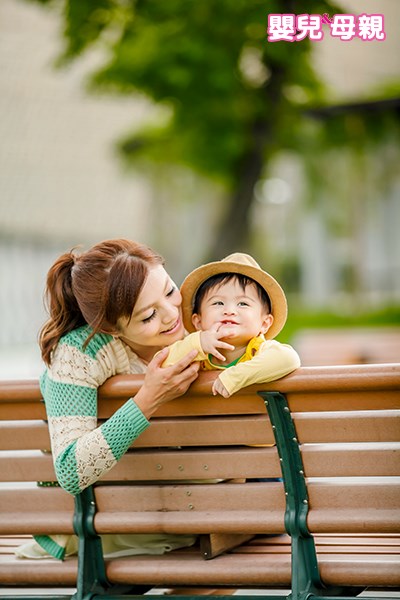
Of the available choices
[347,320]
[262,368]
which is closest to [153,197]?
[347,320]

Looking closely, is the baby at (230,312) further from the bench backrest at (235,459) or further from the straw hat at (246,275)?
the bench backrest at (235,459)

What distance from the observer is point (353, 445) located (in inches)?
134

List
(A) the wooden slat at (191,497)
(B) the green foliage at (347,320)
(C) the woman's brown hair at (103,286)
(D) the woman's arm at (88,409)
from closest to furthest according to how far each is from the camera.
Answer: (D) the woman's arm at (88,409) < (A) the wooden slat at (191,497) < (C) the woman's brown hair at (103,286) < (B) the green foliage at (347,320)

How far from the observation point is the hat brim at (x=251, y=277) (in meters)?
3.72

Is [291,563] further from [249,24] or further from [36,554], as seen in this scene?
[249,24]

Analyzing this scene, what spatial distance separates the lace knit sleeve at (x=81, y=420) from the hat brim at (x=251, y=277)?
1.23ft

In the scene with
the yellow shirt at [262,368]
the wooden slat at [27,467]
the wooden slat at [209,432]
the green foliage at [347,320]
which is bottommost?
the wooden slat at [27,467]

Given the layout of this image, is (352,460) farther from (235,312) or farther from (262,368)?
(235,312)

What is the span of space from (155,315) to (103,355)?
0.22 m

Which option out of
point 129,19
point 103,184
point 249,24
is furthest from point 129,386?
point 103,184

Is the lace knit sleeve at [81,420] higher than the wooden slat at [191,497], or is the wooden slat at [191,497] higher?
the lace knit sleeve at [81,420]

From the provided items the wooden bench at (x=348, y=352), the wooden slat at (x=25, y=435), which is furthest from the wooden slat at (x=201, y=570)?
the wooden bench at (x=348, y=352)

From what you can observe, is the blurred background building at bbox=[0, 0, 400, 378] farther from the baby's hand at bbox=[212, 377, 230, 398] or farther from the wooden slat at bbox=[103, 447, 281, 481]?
the baby's hand at bbox=[212, 377, 230, 398]

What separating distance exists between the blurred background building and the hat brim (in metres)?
13.5
